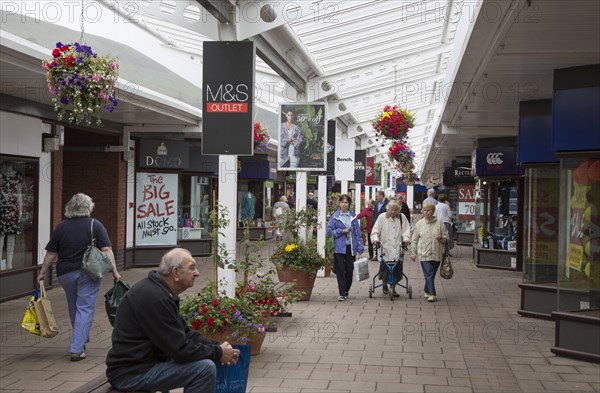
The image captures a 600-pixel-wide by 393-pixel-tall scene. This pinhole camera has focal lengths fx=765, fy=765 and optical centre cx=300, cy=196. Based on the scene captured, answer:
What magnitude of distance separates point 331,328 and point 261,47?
4.17 m

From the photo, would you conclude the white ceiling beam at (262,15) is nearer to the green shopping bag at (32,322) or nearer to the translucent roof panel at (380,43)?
the translucent roof panel at (380,43)

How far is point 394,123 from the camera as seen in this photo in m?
17.8

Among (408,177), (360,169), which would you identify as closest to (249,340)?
(360,169)

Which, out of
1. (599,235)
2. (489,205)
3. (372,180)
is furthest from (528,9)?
(372,180)

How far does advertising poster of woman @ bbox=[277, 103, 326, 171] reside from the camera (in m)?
13.2

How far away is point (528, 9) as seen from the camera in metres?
6.50

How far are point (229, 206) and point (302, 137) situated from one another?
510 centimetres

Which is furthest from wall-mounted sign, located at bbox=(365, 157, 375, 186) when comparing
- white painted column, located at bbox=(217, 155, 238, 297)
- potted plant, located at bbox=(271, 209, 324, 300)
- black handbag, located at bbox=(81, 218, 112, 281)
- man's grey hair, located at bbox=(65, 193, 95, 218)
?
black handbag, located at bbox=(81, 218, 112, 281)

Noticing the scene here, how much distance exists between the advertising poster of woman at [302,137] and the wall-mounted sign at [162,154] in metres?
5.75

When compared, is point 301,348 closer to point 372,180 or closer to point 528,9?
point 528,9

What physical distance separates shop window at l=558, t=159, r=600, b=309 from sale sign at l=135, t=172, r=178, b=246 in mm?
11475

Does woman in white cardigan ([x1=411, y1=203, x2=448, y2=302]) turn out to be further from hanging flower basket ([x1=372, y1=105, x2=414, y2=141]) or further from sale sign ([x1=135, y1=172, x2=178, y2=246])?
sale sign ([x1=135, y1=172, x2=178, y2=246])

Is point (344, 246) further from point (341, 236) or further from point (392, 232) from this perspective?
point (392, 232)

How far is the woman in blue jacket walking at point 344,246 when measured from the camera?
1223cm
